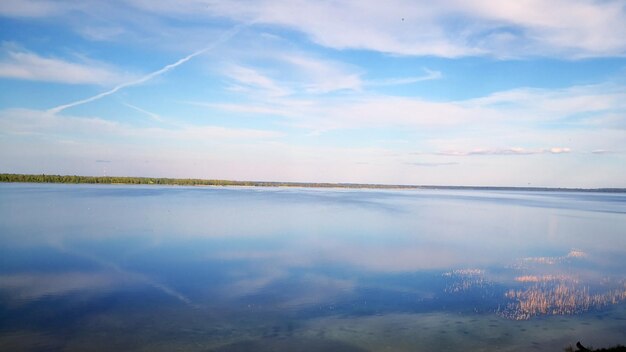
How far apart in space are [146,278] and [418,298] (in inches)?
349

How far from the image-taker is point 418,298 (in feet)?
42.7

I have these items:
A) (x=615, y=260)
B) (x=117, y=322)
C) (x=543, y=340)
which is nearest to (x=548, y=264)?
(x=615, y=260)

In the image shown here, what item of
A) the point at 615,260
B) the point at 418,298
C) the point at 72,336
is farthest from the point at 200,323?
the point at 615,260

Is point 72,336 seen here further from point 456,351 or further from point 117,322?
point 456,351

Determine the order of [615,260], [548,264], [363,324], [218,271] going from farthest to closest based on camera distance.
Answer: [615,260], [548,264], [218,271], [363,324]

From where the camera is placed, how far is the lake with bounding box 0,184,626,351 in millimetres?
9531

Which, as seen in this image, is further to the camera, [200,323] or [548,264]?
[548,264]

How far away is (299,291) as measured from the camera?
13.5 m

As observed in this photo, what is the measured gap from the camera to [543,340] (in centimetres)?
971

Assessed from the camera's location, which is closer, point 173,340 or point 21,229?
point 173,340

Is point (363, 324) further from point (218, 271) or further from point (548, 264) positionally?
point (548, 264)

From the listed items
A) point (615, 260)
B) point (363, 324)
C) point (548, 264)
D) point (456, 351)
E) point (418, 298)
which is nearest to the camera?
point (456, 351)

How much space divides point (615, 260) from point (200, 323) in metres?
19.8

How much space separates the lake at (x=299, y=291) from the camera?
31.3 feet
